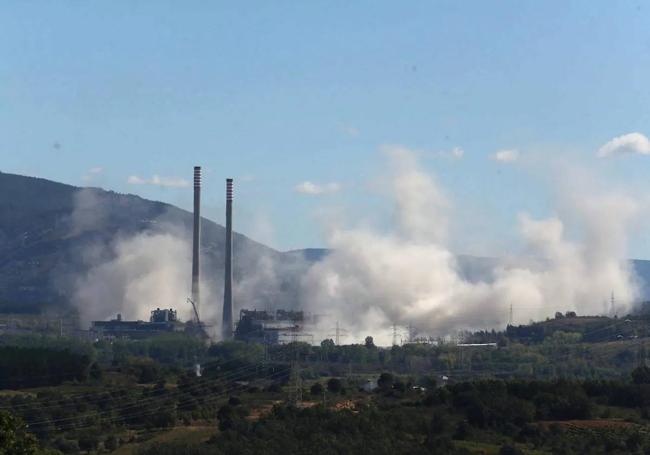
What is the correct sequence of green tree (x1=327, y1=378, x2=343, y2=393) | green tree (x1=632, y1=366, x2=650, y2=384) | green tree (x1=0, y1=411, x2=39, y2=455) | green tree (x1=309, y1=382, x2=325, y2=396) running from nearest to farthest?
green tree (x1=0, y1=411, x2=39, y2=455)
green tree (x1=632, y1=366, x2=650, y2=384)
green tree (x1=309, y1=382, x2=325, y2=396)
green tree (x1=327, y1=378, x2=343, y2=393)

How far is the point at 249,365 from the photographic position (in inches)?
5778

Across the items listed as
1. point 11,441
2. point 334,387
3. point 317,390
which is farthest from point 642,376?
point 11,441

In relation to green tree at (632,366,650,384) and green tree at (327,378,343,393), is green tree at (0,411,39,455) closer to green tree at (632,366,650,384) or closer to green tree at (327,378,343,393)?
green tree at (327,378,343,393)

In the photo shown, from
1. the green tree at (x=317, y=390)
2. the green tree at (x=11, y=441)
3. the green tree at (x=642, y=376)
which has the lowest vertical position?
the green tree at (x=11, y=441)

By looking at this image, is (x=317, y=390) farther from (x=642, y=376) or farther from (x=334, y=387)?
(x=642, y=376)

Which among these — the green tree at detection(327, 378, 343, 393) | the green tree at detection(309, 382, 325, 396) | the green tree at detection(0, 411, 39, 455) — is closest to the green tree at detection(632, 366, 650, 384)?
the green tree at detection(327, 378, 343, 393)

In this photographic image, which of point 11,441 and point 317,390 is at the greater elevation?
point 317,390

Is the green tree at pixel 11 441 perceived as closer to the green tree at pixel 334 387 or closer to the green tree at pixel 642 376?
the green tree at pixel 334 387

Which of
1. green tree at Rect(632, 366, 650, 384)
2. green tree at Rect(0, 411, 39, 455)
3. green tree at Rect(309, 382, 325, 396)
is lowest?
green tree at Rect(0, 411, 39, 455)

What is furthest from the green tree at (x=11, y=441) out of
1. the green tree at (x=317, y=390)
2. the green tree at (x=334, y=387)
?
the green tree at (x=334, y=387)

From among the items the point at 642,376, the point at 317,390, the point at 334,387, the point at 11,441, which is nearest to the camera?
the point at 11,441

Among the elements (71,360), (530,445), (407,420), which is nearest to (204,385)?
(71,360)

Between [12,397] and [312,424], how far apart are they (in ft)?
117

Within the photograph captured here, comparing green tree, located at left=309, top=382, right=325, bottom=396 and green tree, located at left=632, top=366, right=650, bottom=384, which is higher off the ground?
green tree, located at left=632, top=366, right=650, bottom=384
